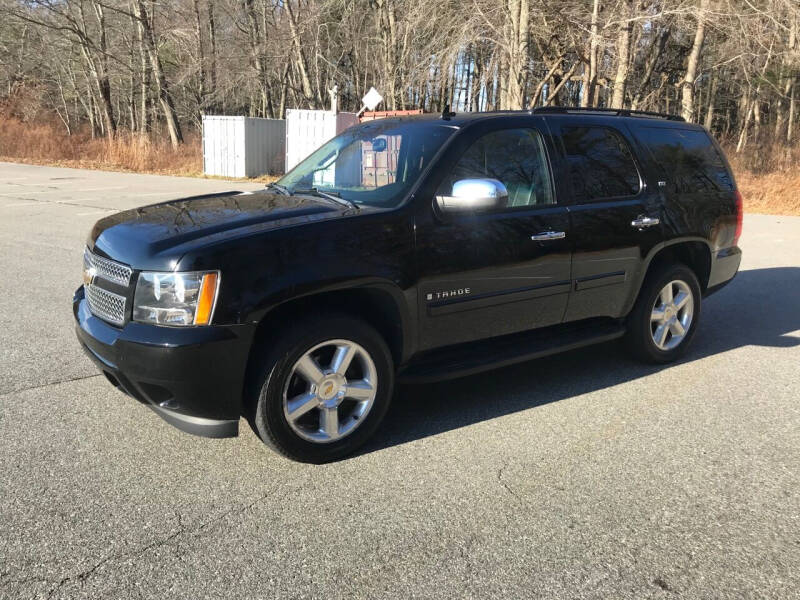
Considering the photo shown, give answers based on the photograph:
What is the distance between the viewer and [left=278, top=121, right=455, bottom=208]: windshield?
4.10 meters

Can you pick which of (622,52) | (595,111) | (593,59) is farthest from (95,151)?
(595,111)

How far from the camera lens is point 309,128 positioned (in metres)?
25.0

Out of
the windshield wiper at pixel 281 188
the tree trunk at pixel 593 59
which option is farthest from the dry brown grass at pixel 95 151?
the windshield wiper at pixel 281 188

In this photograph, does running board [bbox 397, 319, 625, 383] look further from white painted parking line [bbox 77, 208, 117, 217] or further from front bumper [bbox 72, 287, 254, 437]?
white painted parking line [bbox 77, 208, 117, 217]

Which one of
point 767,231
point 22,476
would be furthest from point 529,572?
point 767,231

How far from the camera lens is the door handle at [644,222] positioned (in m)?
4.91

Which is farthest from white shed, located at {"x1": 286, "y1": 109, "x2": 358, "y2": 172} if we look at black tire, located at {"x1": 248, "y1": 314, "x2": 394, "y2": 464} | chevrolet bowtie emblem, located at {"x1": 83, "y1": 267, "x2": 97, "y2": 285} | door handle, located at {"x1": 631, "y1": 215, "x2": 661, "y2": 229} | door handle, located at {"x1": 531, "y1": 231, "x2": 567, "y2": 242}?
black tire, located at {"x1": 248, "y1": 314, "x2": 394, "y2": 464}

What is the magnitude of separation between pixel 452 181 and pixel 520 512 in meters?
1.89

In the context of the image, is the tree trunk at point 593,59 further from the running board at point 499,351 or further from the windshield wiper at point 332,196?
the windshield wiper at point 332,196

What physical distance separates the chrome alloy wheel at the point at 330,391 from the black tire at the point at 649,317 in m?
2.40

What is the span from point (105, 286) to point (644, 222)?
3.59 meters

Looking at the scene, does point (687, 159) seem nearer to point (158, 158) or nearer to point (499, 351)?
point (499, 351)

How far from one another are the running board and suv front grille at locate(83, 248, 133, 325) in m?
1.52

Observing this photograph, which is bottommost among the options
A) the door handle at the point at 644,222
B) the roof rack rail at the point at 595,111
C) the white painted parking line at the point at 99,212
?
the white painted parking line at the point at 99,212
